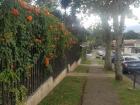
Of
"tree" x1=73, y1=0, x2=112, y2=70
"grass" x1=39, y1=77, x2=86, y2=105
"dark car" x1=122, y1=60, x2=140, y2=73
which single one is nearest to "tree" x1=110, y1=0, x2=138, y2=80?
"tree" x1=73, y1=0, x2=112, y2=70

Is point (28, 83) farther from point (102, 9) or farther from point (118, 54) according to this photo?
point (102, 9)

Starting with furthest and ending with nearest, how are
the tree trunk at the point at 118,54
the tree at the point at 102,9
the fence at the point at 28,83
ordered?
the tree at the point at 102,9 < the tree trunk at the point at 118,54 < the fence at the point at 28,83

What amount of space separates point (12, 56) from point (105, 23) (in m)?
31.5

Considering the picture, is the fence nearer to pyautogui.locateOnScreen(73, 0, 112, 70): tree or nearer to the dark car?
pyautogui.locateOnScreen(73, 0, 112, 70): tree

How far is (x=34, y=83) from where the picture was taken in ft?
45.4

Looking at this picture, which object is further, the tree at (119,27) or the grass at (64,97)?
the tree at (119,27)

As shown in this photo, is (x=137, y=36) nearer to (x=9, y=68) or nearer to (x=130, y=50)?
(x=130, y=50)

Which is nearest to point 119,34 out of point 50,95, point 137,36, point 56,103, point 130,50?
point 50,95

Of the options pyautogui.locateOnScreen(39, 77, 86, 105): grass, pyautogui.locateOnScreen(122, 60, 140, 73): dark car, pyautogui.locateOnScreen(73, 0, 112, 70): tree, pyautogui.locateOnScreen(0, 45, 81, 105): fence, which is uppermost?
pyautogui.locateOnScreen(73, 0, 112, 70): tree


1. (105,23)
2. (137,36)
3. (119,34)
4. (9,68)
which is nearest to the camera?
(9,68)

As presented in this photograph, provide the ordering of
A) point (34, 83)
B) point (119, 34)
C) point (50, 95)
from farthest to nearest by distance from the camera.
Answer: point (119, 34), point (50, 95), point (34, 83)

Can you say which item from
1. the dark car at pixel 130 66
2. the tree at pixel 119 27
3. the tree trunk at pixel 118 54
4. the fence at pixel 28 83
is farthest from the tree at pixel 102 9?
the fence at pixel 28 83

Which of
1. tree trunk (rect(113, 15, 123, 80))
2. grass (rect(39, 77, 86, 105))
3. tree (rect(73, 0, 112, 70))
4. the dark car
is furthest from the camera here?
the dark car

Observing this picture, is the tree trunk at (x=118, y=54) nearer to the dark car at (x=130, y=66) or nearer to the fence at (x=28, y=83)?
the fence at (x=28, y=83)
